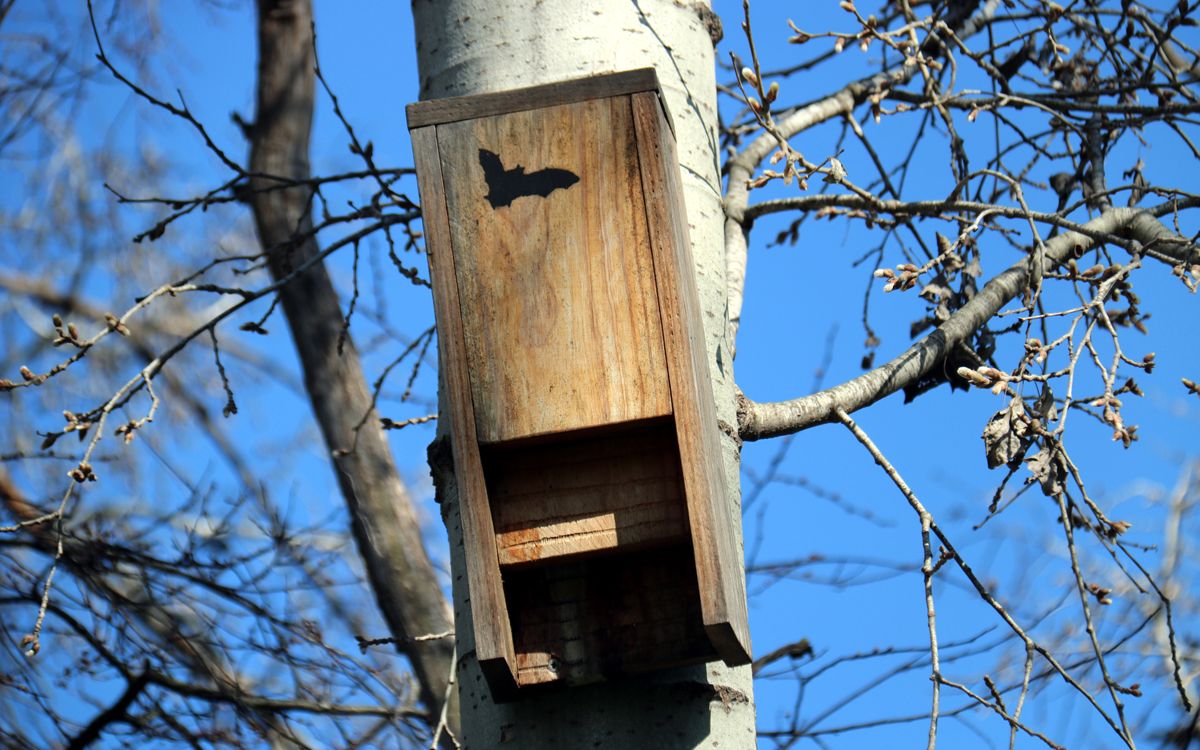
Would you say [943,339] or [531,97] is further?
[943,339]

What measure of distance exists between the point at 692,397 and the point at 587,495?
0.19 meters

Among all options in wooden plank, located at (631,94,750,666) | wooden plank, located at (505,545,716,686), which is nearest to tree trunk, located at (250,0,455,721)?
wooden plank, located at (505,545,716,686)

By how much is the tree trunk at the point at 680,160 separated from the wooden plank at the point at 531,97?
0.22m

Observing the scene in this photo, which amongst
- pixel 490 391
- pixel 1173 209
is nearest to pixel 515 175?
pixel 490 391

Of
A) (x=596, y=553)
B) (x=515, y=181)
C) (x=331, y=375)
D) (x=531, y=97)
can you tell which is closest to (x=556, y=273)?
(x=515, y=181)

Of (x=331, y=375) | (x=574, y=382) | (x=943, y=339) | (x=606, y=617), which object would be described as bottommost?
(x=606, y=617)

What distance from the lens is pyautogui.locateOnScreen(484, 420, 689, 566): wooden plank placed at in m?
1.77

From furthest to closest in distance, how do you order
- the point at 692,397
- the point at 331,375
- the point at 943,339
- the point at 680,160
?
1. the point at 331,375
2. the point at 943,339
3. the point at 680,160
4. the point at 692,397

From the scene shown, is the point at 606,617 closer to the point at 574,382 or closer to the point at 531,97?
the point at 574,382

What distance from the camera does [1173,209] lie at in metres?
2.60

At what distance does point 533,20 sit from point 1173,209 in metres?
1.27

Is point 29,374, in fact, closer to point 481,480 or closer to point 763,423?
point 481,480

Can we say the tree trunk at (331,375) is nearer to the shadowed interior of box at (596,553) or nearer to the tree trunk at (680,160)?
the tree trunk at (680,160)

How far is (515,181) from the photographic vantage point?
1.86 meters
